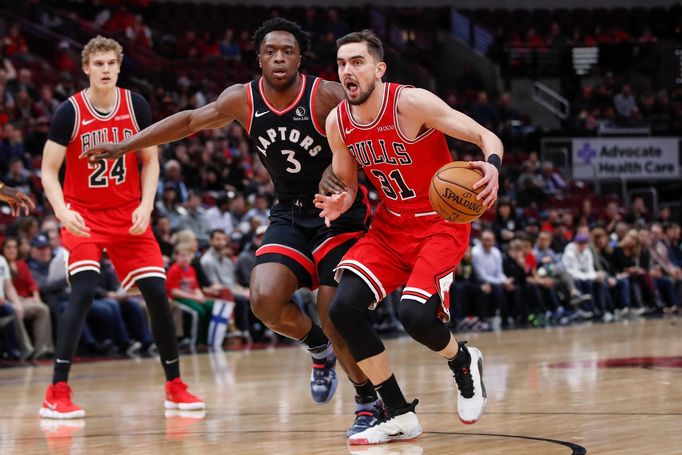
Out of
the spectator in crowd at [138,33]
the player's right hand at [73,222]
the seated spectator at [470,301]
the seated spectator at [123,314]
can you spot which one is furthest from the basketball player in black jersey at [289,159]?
the spectator in crowd at [138,33]

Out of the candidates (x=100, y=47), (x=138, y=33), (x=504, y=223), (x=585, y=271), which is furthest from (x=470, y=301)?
(x=100, y=47)

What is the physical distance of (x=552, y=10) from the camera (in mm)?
28297

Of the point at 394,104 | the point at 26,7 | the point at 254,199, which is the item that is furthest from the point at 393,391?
the point at 26,7

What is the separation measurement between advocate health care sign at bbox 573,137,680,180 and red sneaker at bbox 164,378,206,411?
16.7m

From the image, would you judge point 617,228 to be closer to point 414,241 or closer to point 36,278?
point 36,278

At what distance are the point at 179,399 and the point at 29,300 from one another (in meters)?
5.04

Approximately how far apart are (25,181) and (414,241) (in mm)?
8571

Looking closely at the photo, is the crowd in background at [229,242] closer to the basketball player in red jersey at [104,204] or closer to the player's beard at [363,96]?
the basketball player in red jersey at [104,204]

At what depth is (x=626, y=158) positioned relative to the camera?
22516mm

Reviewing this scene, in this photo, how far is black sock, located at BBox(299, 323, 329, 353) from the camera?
601 cm

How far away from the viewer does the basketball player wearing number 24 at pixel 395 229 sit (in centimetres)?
511

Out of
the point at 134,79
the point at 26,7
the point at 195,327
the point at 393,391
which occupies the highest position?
the point at 26,7

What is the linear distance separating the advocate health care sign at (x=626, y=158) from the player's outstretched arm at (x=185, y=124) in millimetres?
17265

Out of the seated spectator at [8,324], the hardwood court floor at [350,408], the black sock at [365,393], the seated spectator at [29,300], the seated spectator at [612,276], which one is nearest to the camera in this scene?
the hardwood court floor at [350,408]
